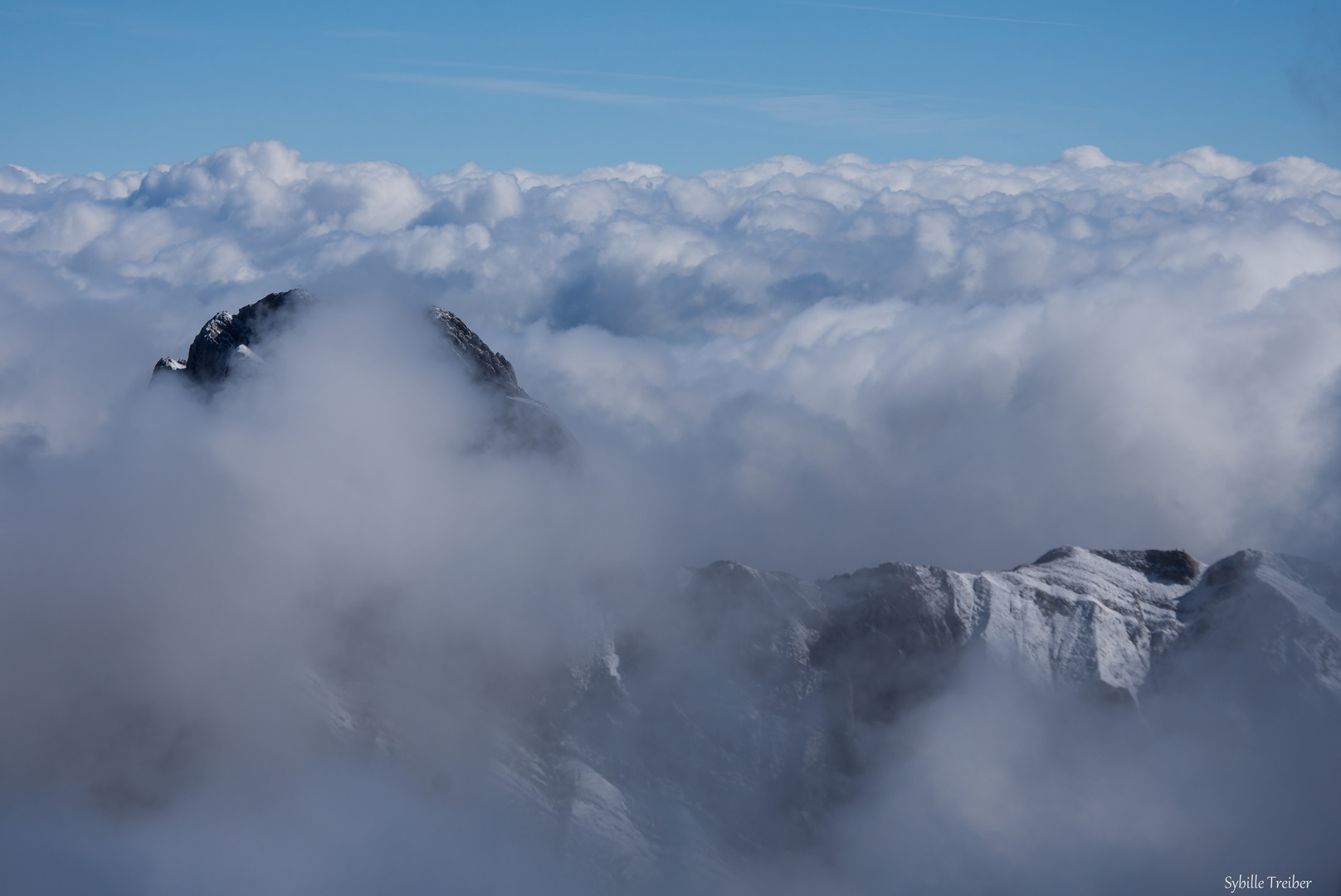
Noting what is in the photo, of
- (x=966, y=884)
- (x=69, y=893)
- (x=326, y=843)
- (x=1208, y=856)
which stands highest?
(x=1208, y=856)

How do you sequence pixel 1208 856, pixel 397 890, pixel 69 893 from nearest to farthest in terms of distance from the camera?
pixel 69 893, pixel 397 890, pixel 1208 856

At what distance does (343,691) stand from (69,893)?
5340cm

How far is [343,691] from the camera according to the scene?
198 metres

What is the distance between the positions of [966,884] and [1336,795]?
2809 inches

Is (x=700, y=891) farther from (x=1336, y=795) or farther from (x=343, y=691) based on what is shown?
(x=1336, y=795)

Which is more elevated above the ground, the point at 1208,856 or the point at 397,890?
the point at 1208,856

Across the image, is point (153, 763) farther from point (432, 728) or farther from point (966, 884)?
point (966, 884)

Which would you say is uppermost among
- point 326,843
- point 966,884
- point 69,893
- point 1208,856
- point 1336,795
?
point 1336,795

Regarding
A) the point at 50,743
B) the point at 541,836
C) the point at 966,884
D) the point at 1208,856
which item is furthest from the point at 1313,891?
the point at 50,743

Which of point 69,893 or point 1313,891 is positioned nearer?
point 69,893

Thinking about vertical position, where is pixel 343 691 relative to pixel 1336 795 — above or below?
below

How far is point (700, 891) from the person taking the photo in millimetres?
194125

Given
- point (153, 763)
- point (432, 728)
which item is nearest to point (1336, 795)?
point (432, 728)

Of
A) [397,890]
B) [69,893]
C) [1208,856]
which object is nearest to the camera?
[69,893]
